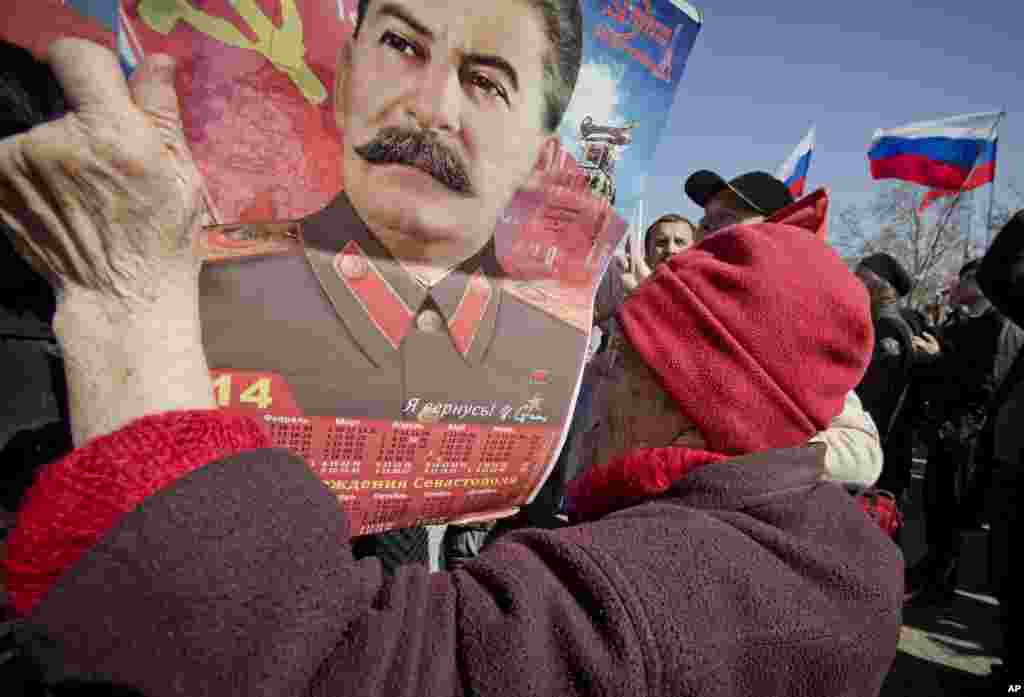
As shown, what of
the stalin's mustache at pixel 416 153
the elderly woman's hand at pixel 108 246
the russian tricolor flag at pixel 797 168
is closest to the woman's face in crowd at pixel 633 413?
the stalin's mustache at pixel 416 153

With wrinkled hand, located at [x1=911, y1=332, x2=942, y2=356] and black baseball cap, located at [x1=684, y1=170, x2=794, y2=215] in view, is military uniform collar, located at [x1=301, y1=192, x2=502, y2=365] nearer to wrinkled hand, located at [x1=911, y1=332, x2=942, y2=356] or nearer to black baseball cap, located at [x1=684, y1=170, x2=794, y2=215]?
black baseball cap, located at [x1=684, y1=170, x2=794, y2=215]

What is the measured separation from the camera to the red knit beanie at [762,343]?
0.94 metres

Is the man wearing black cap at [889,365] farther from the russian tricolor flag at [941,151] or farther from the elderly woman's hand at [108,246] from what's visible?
the elderly woman's hand at [108,246]

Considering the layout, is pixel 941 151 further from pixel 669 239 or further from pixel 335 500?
pixel 335 500

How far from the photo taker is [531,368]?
1.53m

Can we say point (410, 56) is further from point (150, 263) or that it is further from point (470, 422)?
point (470, 422)

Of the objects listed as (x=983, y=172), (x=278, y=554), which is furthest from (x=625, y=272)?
(x=983, y=172)

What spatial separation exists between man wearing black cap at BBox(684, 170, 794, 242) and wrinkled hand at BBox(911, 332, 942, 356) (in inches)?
104

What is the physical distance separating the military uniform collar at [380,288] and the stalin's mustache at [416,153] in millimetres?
98

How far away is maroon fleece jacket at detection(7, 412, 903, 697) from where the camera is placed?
0.54m

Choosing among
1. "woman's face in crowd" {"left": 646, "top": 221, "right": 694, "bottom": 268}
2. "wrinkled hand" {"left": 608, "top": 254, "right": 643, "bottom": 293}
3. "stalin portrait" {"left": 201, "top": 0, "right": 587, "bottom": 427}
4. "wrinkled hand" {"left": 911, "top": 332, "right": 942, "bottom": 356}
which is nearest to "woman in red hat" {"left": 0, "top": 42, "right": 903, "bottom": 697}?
"stalin portrait" {"left": 201, "top": 0, "right": 587, "bottom": 427}

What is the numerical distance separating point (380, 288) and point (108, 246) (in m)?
0.58

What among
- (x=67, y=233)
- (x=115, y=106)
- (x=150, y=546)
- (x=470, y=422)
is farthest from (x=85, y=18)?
(x=470, y=422)

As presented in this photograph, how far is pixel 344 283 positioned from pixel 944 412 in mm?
4539
